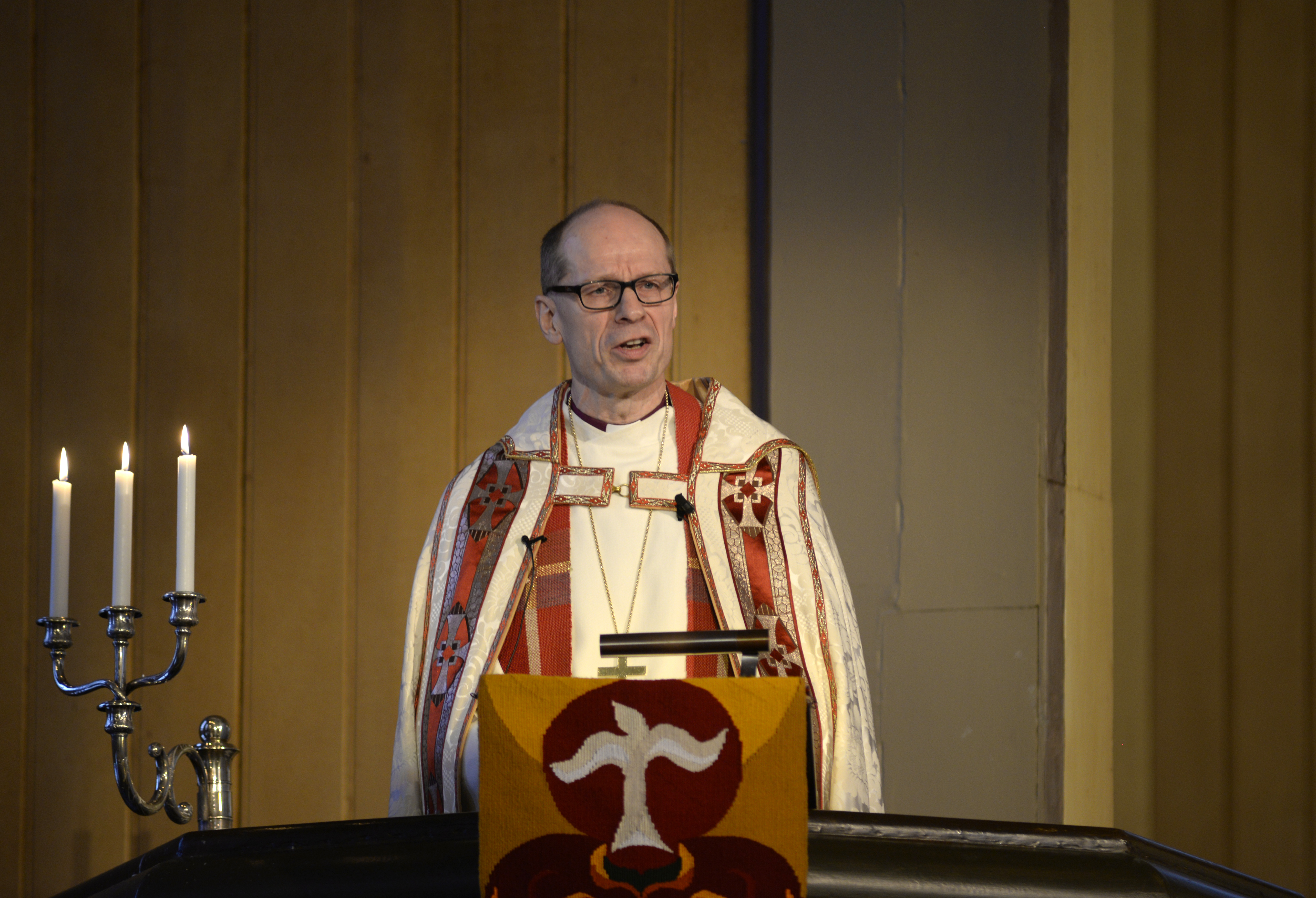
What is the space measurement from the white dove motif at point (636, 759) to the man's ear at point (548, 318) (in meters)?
1.21

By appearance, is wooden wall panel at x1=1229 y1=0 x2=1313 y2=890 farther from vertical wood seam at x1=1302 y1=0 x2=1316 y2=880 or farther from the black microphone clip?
the black microphone clip

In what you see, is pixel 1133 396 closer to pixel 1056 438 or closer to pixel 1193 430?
pixel 1193 430

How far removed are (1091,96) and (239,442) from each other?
2411 millimetres

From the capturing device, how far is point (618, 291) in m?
2.07

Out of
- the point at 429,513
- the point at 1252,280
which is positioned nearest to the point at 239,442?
the point at 429,513

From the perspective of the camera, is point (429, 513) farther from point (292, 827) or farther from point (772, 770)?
point (772, 770)

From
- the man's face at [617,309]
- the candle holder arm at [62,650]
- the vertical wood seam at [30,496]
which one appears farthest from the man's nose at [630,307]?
the vertical wood seam at [30,496]

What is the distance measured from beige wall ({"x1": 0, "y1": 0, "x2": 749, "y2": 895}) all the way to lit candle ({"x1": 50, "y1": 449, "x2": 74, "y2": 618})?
44.0 inches

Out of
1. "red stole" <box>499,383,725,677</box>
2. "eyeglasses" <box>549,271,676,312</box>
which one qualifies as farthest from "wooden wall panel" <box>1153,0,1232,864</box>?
"eyeglasses" <box>549,271,676,312</box>

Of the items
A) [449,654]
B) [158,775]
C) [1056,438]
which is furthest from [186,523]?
[1056,438]

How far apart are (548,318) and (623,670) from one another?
2.28ft

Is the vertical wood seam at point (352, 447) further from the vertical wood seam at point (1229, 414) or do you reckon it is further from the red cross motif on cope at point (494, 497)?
the vertical wood seam at point (1229, 414)

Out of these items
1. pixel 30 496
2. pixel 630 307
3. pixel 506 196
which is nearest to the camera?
pixel 630 307

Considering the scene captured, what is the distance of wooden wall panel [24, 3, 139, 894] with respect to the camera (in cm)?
278
